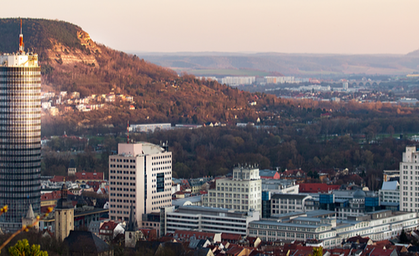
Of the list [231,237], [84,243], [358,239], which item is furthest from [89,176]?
[84,243]

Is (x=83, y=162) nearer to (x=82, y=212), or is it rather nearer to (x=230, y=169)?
(x=230, y=169)

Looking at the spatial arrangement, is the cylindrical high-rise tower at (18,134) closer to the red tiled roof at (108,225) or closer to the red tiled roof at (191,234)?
the red tiled roof at (108,225)

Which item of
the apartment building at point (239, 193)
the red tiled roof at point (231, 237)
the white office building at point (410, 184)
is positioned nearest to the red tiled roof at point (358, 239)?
the red tiled roof at point (231, 237)

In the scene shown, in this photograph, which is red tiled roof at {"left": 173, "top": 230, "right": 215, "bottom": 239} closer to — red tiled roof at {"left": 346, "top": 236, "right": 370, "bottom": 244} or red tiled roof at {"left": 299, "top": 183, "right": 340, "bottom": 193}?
red tiled roof at {"left": 346, "top": 236, "right": 370, "bottom": 244}

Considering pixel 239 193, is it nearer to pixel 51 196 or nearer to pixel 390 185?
pixel 390 185

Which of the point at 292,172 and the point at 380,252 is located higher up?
the point at 380,252

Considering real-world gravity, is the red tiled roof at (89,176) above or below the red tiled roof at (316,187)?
below

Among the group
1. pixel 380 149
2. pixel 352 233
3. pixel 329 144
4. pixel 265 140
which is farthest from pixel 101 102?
pixel 352 233
